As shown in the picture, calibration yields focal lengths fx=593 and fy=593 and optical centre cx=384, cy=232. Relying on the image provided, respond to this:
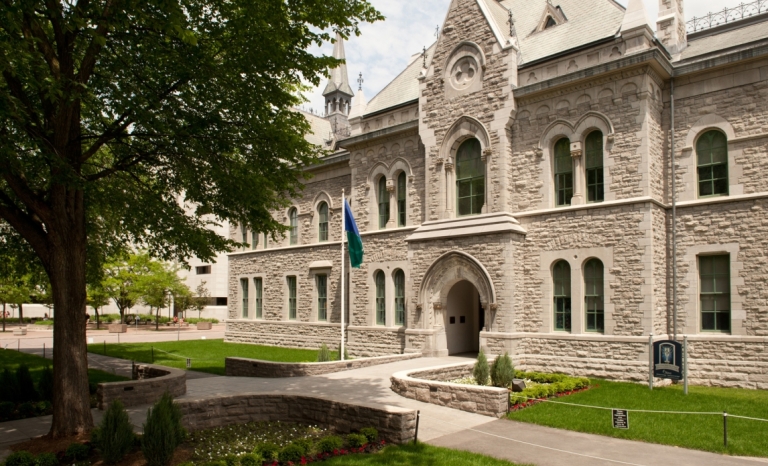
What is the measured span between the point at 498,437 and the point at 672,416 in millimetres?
4225

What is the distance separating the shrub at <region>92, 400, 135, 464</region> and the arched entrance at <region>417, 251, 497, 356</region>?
1318 centimetres

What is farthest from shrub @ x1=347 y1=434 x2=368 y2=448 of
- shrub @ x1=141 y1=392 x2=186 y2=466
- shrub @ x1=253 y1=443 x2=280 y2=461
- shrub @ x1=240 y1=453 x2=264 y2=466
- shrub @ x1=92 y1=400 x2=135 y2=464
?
shrub @ x1=92 y1=400 x2=135 y2=464

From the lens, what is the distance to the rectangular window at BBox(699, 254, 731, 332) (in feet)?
57.4

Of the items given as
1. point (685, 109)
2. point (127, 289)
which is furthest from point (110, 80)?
point (127, 289)

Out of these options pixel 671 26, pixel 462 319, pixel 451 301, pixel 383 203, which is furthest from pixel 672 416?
pixel 383 203

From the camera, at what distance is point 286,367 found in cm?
1797

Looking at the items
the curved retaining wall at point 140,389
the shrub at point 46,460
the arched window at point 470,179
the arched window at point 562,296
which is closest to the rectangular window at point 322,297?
the arched window at point 470,179

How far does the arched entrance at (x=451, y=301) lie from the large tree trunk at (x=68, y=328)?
1292cm

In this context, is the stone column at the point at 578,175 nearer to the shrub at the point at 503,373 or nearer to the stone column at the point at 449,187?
the stone column at the point at 449,187

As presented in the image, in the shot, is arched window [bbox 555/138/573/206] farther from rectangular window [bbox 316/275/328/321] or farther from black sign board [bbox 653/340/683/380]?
rectangular window [bbox 316/275/328/321]

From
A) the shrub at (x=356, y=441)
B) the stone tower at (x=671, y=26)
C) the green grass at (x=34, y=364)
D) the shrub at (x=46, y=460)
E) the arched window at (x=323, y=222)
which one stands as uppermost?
the stone tower at (x=671, y=26)

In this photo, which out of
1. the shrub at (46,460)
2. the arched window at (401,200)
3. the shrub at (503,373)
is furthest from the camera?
the arched window at (401,200)

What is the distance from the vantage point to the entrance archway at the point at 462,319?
23172mm

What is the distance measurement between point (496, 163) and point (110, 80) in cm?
1325
